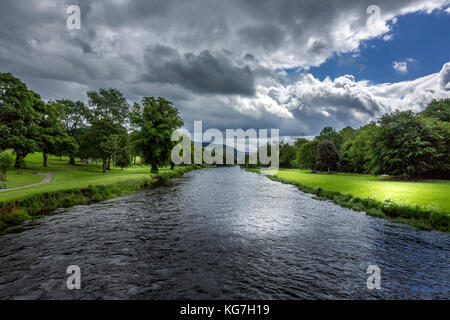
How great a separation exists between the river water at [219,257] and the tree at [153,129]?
91.6ft

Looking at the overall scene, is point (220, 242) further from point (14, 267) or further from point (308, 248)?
point (14, 267)

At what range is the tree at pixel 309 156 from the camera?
2884 inches

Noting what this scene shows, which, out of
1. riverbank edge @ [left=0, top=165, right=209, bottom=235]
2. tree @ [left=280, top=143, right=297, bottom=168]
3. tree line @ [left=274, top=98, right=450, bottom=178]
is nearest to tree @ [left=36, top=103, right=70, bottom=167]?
riverbank edge @ [left=0, top=165, right=209, bottom=235]

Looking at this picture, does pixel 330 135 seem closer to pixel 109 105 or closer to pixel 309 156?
pixel 309 156

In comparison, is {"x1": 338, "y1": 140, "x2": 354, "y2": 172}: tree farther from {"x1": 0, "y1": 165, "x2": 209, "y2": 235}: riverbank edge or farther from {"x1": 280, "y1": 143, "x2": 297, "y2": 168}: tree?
{"x1": 0, "y1": 165, "x2": 209, "y2": 235}: riverbank edge

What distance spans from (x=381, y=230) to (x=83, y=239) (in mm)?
18089

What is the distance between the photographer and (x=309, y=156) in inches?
2921

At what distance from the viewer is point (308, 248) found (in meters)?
9.89

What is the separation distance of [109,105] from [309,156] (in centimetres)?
7184

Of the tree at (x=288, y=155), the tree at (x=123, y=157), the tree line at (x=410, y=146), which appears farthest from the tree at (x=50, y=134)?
the tree at (x=288, y=155)

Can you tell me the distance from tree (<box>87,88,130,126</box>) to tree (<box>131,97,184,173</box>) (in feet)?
56.3

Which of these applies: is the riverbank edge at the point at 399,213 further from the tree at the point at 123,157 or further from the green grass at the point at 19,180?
the tree at the point at 123,157

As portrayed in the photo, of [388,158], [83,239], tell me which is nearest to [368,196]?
[388,158]

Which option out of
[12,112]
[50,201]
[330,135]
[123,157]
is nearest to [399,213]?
[50,201]
